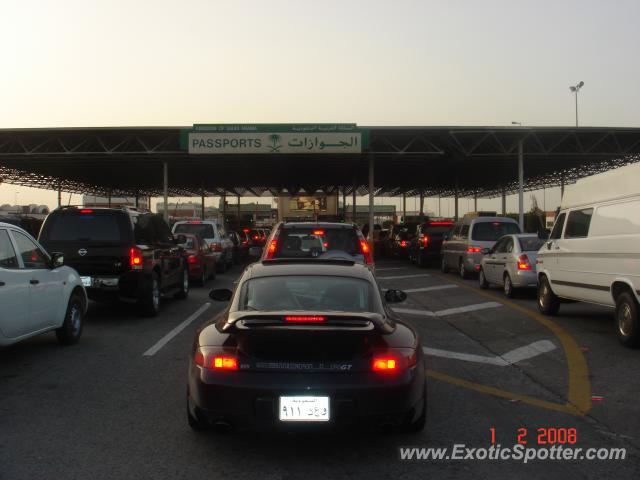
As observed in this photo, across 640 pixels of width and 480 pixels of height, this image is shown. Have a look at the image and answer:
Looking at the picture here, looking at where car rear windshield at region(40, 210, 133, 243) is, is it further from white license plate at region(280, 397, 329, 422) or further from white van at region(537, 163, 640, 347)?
white license plate at region(280, 397, 329, 422)

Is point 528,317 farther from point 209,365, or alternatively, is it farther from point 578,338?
point 209,365

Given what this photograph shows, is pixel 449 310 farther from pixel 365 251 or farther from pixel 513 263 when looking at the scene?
pixel 365 251

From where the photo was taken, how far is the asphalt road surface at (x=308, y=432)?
14.2 feet

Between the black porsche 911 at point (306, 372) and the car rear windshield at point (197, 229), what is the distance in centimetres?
1775

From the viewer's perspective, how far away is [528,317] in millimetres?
11828

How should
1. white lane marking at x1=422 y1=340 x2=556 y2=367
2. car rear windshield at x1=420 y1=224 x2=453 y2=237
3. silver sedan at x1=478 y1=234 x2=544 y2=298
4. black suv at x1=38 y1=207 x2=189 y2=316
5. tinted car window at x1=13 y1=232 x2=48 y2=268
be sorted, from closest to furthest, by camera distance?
1. tinted car window at x1=13 y1=232 x2=48 y2=268
2. white lane marking at x1=422 y1=340 x2=556 y2=367
3. black suv at x1=38 y1=207 x2=189 y2=316
4. silver sedan at x1=478 y1=234 x2=544 y2=298
5. car rear windshield at x1=420 y1=224 x2=453 y2=237

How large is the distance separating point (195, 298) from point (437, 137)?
2136 centimetres

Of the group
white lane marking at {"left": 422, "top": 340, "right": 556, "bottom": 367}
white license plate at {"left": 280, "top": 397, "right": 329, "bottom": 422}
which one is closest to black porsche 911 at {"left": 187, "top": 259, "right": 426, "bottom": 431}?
white license plate at {"left": 280, "top": 397, "right": 329, "bottom": 422}

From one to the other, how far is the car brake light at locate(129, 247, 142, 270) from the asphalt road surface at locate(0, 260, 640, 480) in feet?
3.55

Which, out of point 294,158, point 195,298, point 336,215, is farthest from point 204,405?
point 294,158

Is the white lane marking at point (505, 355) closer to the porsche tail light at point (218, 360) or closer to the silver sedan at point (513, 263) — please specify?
the porsche tail light at point (218, 360)

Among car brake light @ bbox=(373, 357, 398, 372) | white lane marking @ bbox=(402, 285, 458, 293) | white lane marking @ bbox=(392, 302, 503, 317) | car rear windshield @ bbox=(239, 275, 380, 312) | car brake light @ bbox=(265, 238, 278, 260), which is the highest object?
car brake light @ bbox=(265, 238, 278, 260)

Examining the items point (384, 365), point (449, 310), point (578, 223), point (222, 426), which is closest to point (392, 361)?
point (384, 365)

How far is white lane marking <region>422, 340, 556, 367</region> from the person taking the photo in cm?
804
